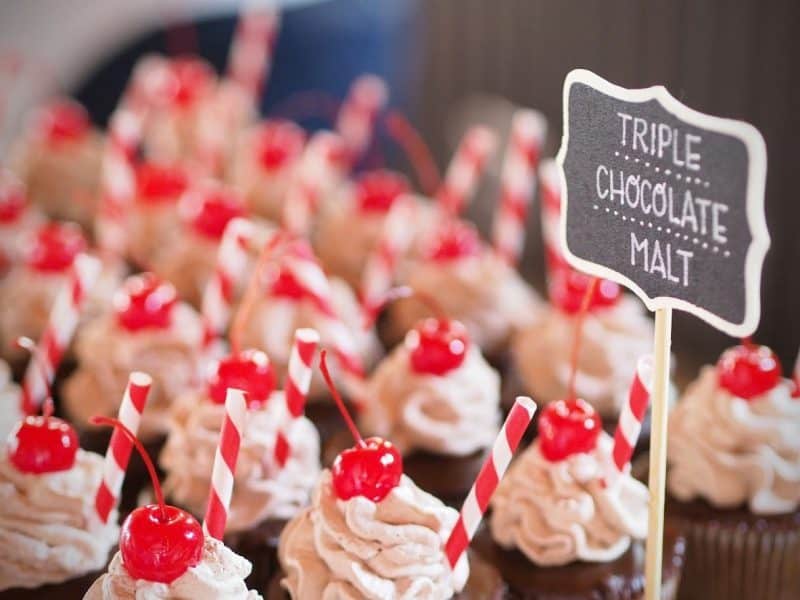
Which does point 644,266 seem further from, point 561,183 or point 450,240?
point 450,240

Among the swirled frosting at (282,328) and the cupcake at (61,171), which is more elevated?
the swirled frosting at (282,328)

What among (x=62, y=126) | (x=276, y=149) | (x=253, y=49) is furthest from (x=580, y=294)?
(x=253, y=49)

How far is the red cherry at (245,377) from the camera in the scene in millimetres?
2490

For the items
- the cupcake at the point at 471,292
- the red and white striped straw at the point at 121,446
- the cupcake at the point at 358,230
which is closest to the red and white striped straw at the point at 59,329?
the red and white striped straw at the point at 121,446

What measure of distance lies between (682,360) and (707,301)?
2366 millimetres

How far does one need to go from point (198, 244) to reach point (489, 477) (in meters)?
1.86

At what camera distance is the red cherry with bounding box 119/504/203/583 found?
1904 millimetres

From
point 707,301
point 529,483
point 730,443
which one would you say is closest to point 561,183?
point 707,301

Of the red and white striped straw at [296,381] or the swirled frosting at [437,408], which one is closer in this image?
the red and white striped straw at [296,381]

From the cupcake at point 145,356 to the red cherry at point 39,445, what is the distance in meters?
0.61

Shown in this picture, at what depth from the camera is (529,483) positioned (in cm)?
241

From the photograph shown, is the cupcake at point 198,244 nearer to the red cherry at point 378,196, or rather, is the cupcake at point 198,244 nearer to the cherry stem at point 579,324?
the red cherry at point 378,196

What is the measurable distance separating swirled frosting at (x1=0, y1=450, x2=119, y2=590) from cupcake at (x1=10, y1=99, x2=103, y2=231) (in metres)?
2.40

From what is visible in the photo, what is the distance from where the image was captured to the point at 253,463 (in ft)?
8.21
